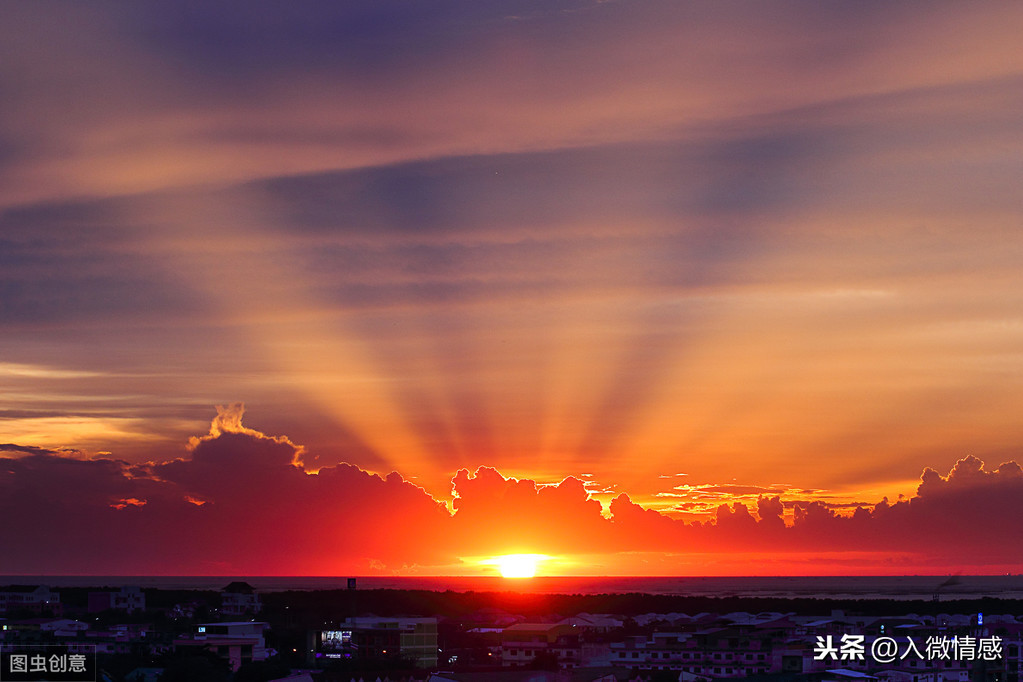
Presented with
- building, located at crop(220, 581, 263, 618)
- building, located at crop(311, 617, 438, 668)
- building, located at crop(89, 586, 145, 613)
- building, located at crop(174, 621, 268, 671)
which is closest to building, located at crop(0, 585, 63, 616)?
building, located at crop(89, 586, 145, 613)

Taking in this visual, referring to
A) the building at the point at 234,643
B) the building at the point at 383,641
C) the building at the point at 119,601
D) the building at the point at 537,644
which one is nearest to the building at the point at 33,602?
the building at the point at 119,601

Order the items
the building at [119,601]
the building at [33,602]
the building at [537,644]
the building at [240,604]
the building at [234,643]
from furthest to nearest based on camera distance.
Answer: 1. the building at [240,604]
2. the building at [119,601]
3. the building at [33,602]
4. the building at [537,644]
5. the building at [234,643]

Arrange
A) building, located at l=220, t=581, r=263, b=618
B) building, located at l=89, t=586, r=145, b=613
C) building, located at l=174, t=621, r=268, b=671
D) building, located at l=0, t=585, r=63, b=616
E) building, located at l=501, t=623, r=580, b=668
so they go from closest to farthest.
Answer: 1. building, located at l=174, t=621, r=268, b=671
2. building, located at l=501, t=623, r=580, b=668
3. building, located at l=0, t=585, r=63, b=616
4. building, located at l=89, t=586, r=145, b=613
5. building, located at l=220, t=581, r=263, b=618

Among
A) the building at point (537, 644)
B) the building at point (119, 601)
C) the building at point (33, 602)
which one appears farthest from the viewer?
the building at point (119, 601)

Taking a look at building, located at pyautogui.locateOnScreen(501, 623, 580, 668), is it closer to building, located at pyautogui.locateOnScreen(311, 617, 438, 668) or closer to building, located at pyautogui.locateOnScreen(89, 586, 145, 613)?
building, located at pyautogui.locateOnScreen(311, 617, 438, 668)

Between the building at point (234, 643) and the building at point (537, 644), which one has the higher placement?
the building at point (234, 643)

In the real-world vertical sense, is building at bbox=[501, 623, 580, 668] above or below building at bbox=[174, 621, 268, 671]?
below

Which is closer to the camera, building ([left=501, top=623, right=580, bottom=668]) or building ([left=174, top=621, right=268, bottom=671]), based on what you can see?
building ([left=174, top=621, right=268, bottom=671])

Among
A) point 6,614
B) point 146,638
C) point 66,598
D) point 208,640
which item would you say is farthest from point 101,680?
point 66,598

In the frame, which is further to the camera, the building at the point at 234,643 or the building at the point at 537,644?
the building at the point at 537,644

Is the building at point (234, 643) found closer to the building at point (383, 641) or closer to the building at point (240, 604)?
the building at point (383, 641)

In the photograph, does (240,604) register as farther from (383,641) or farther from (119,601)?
(383,641)

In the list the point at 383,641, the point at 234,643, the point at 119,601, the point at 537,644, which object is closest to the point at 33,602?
the point at 119,601

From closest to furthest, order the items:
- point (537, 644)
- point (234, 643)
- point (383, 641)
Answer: point (234, 643), point (383, 641), point (537, 644)
